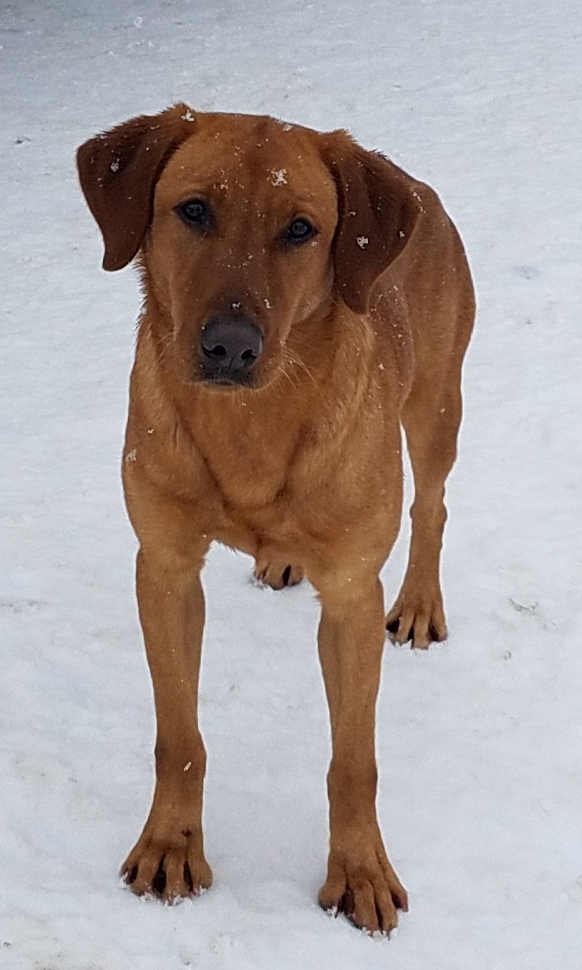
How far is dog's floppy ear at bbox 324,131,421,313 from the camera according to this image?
3.05 m

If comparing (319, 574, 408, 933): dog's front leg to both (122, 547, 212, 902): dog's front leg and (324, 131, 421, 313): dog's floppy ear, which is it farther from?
(324, 131, 421, 313): dog's floppy ear

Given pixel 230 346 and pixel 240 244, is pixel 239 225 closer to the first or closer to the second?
pixel 240 244

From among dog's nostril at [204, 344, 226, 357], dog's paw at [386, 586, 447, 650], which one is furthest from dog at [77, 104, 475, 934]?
dog's paw at [386, 586, 447, 650]

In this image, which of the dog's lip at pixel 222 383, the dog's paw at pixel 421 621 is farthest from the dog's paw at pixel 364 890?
the dog's lip at pixel 222 383

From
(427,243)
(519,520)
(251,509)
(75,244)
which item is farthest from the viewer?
(75,244)

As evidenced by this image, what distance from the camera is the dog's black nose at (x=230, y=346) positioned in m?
2.75

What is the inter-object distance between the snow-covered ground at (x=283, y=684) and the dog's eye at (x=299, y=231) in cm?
170

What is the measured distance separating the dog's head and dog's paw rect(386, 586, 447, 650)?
1678mm

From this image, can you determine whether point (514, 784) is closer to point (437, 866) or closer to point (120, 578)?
point (437, 866)

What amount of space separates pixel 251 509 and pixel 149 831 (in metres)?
0.96

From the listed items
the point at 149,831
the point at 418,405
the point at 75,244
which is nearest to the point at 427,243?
the point at 418,405

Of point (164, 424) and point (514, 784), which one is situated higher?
point (164, 424)

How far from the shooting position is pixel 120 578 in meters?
4.71

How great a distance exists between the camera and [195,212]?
2936 millimetres
